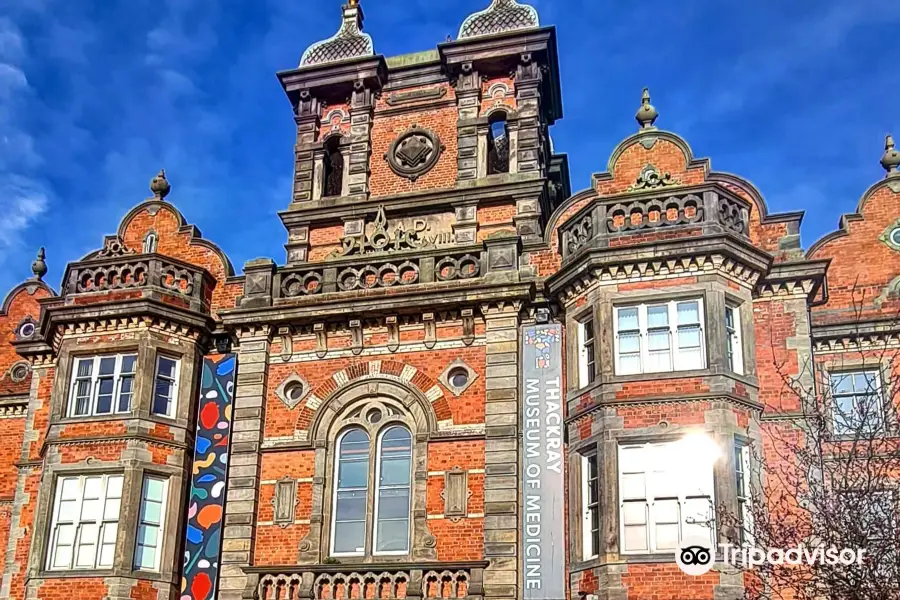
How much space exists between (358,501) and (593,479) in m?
4.62

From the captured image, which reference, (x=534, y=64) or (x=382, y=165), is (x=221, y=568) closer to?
(x=382, y=165)

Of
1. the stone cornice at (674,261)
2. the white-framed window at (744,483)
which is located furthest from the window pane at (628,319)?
the white-framed window at (744,483)

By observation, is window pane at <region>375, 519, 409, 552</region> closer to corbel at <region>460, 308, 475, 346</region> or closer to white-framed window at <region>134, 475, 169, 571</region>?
corbel at <region>460, 308, 475, 346</region>

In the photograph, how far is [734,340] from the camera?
1988cm

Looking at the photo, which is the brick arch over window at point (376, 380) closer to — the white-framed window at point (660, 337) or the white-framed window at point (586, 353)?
the white-framed window at point (586, 353)

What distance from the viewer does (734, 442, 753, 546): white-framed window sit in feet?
60.0

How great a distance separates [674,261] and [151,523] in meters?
11.6

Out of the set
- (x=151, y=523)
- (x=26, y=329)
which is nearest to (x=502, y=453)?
(x=151, y=523)

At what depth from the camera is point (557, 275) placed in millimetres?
20859

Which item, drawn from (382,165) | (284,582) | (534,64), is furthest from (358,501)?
(534,64)

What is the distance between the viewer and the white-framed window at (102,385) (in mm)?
22219

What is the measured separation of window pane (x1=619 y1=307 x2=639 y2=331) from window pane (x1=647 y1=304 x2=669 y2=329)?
0.80 ft

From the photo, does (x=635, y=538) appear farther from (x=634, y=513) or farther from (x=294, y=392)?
(x=294, y=392)

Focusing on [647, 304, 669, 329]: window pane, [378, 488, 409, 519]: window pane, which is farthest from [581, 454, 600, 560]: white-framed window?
[378, 488, 409, 519]: window pane
